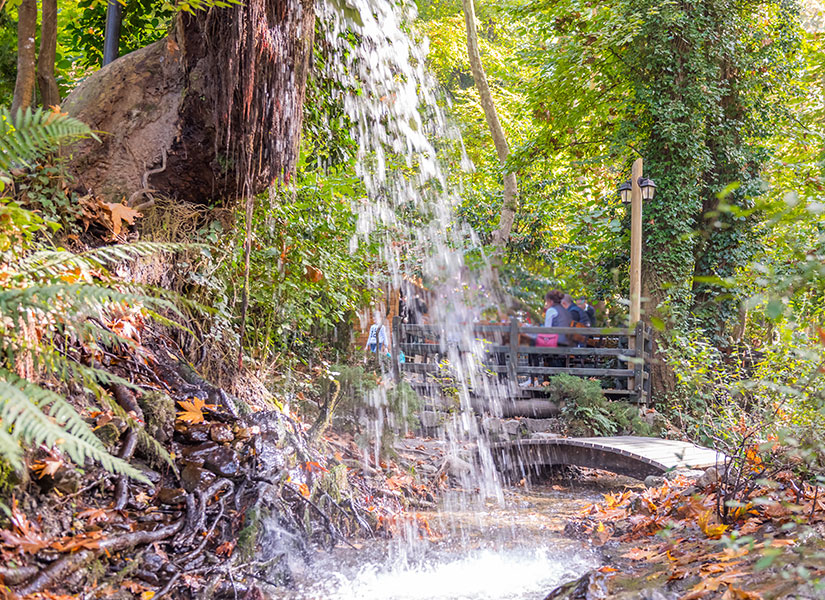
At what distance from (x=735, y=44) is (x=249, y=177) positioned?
10.9 meters

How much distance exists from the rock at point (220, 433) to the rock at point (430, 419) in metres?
5.37

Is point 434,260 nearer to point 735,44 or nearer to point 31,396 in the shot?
point 735,44

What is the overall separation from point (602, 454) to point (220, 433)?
494cm

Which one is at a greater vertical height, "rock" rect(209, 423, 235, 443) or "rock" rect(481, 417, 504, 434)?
"rock" rect(209, 423, 235, 443)

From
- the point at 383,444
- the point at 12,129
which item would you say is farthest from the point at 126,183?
the point at 383,444

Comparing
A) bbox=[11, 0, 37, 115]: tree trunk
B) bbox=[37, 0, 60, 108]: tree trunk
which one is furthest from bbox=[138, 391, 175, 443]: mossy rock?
bbox=[37, 0, 60, 108]: tree trunk

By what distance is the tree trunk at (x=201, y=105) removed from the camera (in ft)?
12.6

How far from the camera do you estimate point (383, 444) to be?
6395 mm

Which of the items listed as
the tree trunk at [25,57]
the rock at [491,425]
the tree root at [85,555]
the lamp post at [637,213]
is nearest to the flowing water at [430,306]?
the rock at [491,425]

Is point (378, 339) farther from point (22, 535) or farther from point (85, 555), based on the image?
point (22, 535)

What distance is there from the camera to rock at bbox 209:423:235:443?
3373mm

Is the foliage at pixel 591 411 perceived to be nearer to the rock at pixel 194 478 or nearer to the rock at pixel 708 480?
the rock at pixel 708 480

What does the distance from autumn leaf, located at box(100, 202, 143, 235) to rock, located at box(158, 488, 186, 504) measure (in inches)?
66.1

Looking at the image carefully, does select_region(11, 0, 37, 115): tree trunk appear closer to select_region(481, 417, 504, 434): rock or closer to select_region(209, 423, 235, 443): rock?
select_region(209, 423, 235, 443): rock
